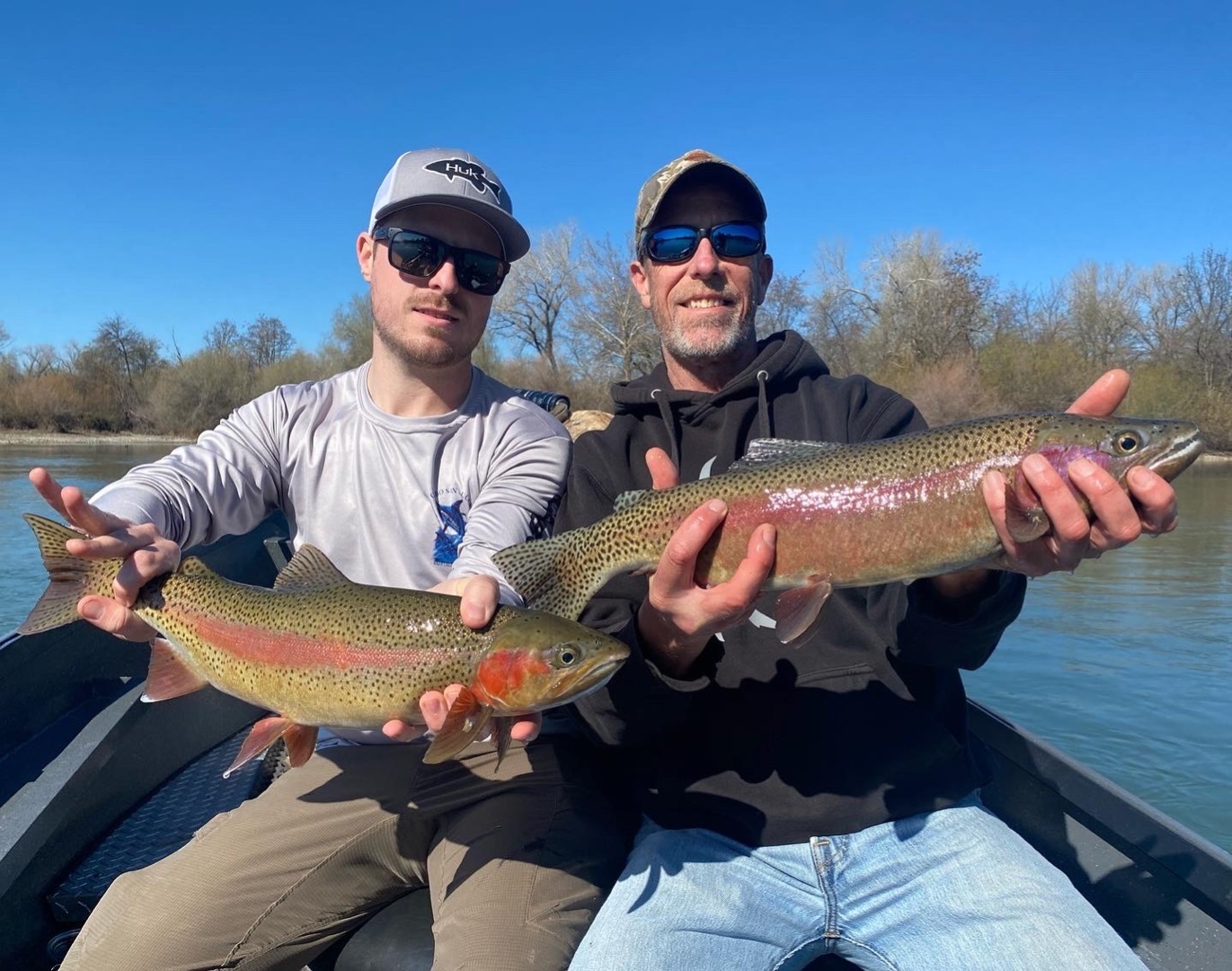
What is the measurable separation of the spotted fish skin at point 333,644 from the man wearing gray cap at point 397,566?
111 millimetres

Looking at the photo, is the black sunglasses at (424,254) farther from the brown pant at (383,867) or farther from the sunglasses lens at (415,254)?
the brown pant at (383,867)

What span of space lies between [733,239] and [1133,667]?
909 cm

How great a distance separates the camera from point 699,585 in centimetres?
284

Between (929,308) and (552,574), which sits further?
(929,308)

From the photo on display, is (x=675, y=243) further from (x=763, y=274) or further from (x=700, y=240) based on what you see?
(x=763, y=274)

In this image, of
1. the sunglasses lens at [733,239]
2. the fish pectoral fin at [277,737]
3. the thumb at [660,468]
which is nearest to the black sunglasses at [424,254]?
the sunglasses lens at [733,239]

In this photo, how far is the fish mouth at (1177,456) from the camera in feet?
8.44

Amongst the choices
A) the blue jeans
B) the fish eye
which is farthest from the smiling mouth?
the fish eye

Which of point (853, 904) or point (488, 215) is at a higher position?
point (488, 215)

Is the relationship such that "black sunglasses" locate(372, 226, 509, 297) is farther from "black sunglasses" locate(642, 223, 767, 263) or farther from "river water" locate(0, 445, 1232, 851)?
"river water" locate(0, 445, 1232, 851)

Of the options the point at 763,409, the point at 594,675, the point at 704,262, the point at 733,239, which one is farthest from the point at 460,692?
the point at 733,239

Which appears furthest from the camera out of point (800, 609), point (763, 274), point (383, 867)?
point (763, 274)

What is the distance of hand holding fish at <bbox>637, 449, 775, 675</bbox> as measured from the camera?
264 centimetres

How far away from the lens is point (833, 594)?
3.35m
